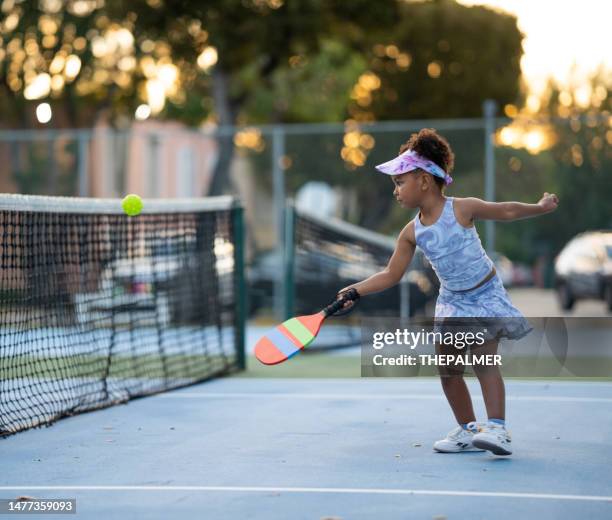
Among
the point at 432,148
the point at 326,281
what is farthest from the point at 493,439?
the point at 326,281

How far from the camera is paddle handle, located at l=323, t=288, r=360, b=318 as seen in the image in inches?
254

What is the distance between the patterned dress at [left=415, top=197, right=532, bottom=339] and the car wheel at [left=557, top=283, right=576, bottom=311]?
11.3 m

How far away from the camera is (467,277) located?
659cm

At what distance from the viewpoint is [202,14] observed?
20.1m

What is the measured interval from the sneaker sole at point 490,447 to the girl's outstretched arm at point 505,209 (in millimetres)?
1097

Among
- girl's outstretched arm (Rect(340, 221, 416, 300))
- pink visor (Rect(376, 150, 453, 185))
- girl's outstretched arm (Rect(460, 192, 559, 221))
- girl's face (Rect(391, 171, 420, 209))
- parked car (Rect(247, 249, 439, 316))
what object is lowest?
parked car (Rect(247, 249, 439, 316))

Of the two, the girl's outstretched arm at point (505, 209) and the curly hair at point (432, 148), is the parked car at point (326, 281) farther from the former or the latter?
the girl's outstretched arm at point (505, 209)

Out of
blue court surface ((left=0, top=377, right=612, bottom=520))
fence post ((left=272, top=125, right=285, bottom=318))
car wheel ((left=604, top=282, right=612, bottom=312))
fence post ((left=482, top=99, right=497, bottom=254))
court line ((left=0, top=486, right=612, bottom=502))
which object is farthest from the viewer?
car wheel ((left=604, top=282, right=612, bottom=312))

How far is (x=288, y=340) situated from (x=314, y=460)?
637 millimetres

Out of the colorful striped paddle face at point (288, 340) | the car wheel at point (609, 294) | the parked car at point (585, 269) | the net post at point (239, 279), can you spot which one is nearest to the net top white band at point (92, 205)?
the net post at point (239, 279)

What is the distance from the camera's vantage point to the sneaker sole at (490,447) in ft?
21.2

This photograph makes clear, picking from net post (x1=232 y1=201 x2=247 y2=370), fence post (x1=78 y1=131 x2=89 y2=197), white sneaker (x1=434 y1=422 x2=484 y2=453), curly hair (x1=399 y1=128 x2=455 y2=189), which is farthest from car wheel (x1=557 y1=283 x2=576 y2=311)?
curly hair (x1=399 y1=128 x2=455 y2=189)

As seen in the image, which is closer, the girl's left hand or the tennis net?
the girl's left hand

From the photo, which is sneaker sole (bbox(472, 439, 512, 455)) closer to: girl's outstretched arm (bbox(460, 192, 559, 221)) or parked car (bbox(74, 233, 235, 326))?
girl's outstretched arm (bbox(460, 192, 559, 221))
